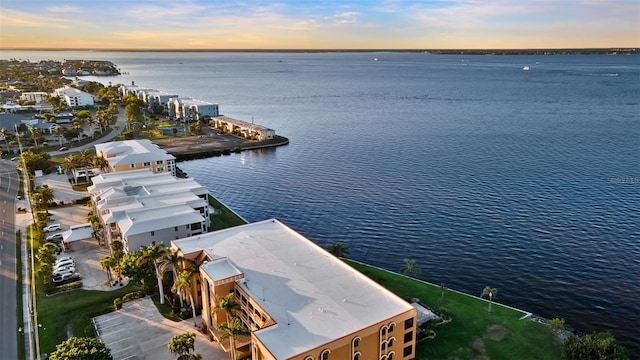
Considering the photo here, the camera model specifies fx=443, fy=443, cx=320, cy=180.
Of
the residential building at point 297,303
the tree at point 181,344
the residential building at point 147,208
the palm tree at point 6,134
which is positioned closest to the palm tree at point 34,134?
the palm tree at point 6,134

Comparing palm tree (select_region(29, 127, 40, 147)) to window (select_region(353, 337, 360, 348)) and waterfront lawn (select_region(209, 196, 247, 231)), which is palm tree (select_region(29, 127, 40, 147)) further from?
window (select_region(353, 337, 360, 348))

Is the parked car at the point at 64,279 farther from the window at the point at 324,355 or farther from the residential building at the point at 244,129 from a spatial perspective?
the residential building at the point at 244,129

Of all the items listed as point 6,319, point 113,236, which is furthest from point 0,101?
point 6,319

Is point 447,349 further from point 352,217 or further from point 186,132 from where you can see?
point 186,132

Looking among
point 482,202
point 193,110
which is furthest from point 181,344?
point 193,110

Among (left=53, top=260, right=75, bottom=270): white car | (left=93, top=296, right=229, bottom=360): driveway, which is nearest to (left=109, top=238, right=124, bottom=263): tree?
(left=53, top=260, right=75, bottom=270): white car

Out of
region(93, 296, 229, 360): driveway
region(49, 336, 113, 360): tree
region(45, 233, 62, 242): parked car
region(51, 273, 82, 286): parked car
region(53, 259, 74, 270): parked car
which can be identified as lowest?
region(93, 296, 229, 360): driveway
